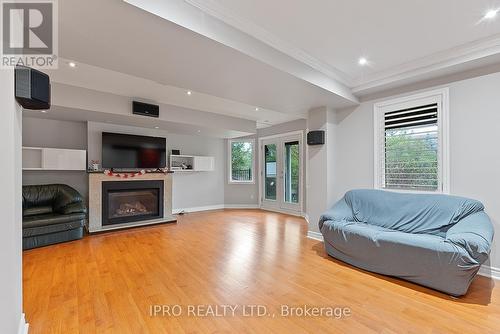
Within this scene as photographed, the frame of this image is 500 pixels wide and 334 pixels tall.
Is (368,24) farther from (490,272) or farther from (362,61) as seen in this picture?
(490,272)

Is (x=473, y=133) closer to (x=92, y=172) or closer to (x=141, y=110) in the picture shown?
(x=141, y=110)

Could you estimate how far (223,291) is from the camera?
2.34 meters

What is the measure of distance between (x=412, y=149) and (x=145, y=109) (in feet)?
14.9

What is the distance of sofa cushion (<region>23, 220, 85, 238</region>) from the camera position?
11.7ft

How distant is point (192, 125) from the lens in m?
5.29

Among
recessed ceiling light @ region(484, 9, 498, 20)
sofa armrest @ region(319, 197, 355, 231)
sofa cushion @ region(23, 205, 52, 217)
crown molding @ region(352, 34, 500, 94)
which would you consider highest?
recessed ceiling light @ region(484, 9, 498, 20)

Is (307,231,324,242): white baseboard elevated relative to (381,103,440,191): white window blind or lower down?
lower down

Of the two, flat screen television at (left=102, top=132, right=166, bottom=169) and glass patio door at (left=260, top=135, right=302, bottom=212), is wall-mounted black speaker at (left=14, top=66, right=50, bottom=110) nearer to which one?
flat screen television at (left=102, top=132, right=166, bottom=169)

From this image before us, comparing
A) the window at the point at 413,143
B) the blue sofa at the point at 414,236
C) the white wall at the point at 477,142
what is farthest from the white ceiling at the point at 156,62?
the blue sofa at the point at 414,236

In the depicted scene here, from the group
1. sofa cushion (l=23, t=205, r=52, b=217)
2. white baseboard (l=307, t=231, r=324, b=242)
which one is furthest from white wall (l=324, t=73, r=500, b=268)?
sofa cushion (l=23, t=205, r=52, b=217)

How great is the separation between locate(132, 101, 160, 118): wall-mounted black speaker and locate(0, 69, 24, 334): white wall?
2.78 m

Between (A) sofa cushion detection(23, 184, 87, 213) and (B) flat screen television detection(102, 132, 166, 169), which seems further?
(B) flat screen television detection(102, 132, 166, 169)

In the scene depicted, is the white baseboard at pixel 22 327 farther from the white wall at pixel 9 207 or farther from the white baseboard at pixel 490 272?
the white baseboard at pixel 490 272

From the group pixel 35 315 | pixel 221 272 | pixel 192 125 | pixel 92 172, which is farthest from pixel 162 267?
pixel 192 125
